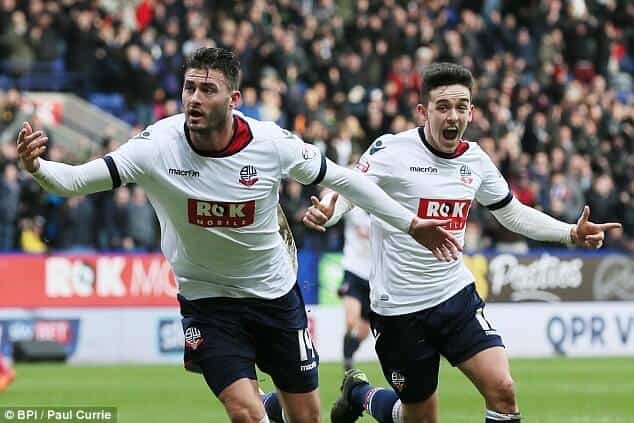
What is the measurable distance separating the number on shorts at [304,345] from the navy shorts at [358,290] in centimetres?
655

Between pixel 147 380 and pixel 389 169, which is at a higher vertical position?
pixel 389 169

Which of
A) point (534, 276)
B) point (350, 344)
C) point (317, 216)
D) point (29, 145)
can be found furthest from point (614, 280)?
point (29, 145)

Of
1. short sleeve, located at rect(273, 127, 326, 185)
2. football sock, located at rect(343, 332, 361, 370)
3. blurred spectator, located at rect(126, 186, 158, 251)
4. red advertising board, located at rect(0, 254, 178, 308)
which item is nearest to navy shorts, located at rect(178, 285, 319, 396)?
short sleeve, located at rect(273, 127, 326, 185)

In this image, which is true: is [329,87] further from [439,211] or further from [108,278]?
[439,211]

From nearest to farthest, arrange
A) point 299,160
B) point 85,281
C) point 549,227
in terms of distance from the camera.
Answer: point 299,160
point 549,227
point 85,281

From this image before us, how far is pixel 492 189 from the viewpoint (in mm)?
9312

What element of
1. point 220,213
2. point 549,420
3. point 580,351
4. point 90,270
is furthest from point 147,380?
point 220,213

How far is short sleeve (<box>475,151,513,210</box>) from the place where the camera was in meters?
9.26

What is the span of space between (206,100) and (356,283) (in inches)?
295

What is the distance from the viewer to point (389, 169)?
9055 mm

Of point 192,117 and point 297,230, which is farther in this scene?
point 297,230

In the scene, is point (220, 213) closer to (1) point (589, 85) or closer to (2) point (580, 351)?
(2) point (580, 351)

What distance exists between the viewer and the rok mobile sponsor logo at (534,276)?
2175cm

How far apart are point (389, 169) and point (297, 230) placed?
12.6 metres
